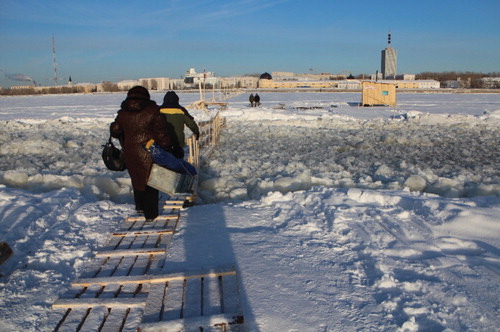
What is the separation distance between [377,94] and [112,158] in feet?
85.9

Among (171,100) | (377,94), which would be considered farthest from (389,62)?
(171,100)

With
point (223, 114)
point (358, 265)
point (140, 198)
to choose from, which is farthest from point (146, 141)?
point (223, 114)

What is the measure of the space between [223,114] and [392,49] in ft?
364

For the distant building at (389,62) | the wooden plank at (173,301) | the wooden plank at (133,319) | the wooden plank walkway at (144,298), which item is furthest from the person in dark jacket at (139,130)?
the distant building at (389,62)

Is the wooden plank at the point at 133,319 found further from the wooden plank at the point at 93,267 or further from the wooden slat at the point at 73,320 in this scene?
the wooden plank at the point at 93,267

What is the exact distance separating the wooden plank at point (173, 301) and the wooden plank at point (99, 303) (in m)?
0.18

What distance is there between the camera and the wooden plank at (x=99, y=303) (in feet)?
9.53

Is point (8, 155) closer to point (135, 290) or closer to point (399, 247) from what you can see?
point (135, 290)

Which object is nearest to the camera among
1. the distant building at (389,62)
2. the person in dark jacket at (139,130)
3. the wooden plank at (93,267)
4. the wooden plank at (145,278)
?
the wooden plank at (145,278)

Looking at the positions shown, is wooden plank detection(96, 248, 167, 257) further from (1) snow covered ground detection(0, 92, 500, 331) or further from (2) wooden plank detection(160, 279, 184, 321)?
(2) wooden plank detection(160, 279, 184, 321)

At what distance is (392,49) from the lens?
11844 centimetres

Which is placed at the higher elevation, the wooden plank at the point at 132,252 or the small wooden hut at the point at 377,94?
the small wooden hut at the point at 377,94

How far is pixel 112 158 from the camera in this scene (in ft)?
14.4

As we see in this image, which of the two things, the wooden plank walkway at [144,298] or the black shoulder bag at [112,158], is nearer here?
the wooden plank walkway at [144,298]
